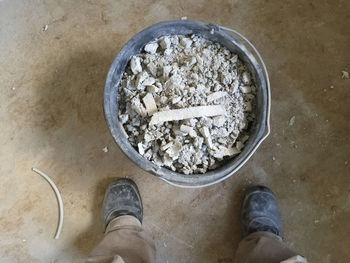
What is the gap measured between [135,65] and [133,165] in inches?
20.4

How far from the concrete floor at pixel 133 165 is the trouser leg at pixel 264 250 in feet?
0.50

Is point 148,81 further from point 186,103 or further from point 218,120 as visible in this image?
point 218,120

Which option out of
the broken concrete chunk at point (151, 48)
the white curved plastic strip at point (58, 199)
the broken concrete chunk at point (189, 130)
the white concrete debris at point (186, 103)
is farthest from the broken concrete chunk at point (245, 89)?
the white curved plastic strip at point (58, 199)

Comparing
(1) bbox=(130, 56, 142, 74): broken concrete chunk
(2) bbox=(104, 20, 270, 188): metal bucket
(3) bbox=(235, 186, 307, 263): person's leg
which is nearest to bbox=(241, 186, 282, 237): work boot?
(3) bbox=(235, 186, 307, 263): person's leg

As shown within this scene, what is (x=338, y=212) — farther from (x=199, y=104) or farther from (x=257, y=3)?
(x=257, y=3)

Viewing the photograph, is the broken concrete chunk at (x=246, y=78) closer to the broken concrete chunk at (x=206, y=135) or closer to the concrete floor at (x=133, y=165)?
the broken concrete chunk at (x=206, y=135)

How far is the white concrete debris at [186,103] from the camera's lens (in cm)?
103

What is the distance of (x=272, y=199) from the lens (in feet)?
4.41

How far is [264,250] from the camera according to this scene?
3.64ft

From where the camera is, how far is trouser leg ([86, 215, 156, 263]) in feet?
3.54

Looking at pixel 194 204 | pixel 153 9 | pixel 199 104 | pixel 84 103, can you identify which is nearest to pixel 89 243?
pixel 194 204

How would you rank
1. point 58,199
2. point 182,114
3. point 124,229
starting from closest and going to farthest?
point 182,114 → point 124,229 → point 58,199

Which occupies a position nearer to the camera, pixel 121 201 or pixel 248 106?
pixel 248 106

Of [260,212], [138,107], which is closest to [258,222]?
[260,212]
